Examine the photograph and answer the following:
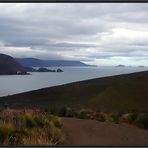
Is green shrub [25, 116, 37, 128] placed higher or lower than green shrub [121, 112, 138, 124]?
higher

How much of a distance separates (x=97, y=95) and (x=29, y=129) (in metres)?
15.7

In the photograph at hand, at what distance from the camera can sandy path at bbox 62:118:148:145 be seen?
422 inches

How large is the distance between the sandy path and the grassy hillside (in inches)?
391

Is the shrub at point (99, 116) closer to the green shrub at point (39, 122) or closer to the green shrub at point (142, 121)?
the green shrub at point (142, 121)

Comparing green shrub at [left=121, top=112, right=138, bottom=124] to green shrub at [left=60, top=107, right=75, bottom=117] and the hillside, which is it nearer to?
green shrub at [left=60, top=107, right=75, bottom=117]

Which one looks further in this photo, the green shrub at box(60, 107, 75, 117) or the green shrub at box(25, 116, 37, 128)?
the green shrub at box(60, 107, 75, 117)

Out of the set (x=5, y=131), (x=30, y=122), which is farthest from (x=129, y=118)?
(x=5, y=131)

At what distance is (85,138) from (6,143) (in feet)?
6.80

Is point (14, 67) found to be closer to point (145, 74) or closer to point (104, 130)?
point (145, 74)

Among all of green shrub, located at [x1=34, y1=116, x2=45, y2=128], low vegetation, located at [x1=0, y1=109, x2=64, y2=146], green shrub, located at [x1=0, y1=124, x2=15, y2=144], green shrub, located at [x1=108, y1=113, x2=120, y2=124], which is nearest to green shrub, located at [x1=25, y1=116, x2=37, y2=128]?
low vegetation, located at [x1=0, y1=109, x2=64, y2=146]

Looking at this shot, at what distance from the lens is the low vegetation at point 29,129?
9.89 m

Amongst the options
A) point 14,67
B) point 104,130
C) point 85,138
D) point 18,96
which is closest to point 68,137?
point 85,138

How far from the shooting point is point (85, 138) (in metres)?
10.9

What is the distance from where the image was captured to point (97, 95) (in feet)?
86.6
